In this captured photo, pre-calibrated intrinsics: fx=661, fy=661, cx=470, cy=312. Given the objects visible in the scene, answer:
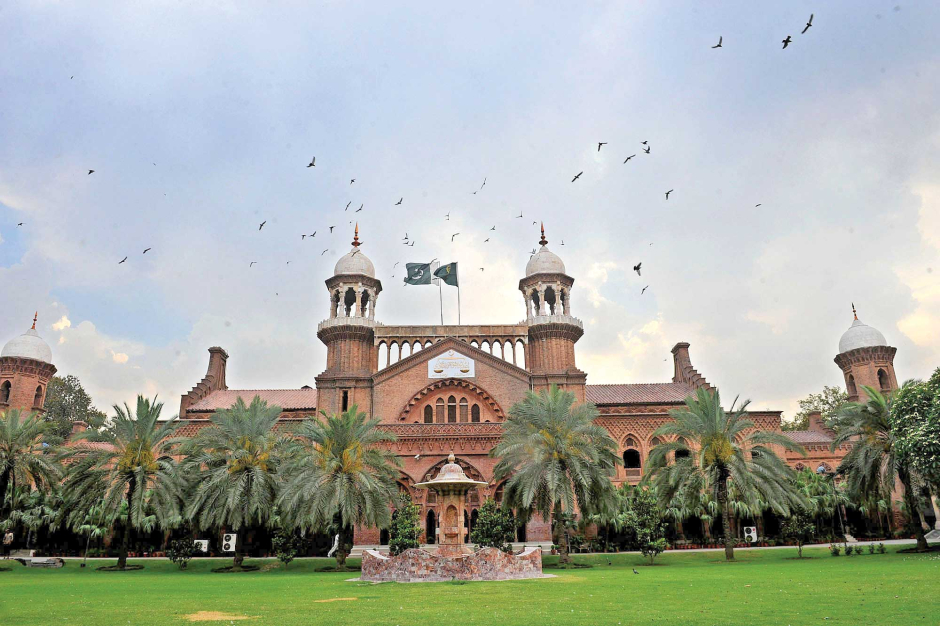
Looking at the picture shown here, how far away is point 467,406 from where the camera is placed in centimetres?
4475

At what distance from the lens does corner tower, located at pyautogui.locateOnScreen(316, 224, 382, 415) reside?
4419 cm

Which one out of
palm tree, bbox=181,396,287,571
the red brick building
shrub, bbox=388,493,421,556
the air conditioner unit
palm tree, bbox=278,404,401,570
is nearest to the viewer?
palm tree, bbox=278,404,401,570

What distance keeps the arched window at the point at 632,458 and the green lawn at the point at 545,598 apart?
63.2 feet

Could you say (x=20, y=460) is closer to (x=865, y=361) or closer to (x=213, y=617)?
(x=213, y=617)

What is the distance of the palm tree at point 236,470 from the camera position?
98.9ft

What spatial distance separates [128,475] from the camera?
31484 millimetres

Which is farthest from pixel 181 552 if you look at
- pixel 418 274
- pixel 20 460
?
pixel 418 274

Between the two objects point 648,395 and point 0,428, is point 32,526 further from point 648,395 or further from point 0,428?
point 648,395

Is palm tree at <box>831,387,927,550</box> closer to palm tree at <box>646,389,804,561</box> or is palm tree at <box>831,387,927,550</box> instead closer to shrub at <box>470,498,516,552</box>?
palm tree at <box>646,389,804,561</box>

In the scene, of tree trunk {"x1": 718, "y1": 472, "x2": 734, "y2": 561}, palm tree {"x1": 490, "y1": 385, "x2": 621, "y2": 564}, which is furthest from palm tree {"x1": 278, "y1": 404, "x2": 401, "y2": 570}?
tree trunk {"x1": 718, "y1": 472, "x2": 734, "y2": 561}

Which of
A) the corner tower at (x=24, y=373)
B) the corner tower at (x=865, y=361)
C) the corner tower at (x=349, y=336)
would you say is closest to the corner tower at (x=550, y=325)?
the corner tower at (x=349, y=336)

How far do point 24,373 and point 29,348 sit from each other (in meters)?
2.19

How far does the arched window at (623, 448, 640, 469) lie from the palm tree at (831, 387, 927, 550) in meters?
16.5

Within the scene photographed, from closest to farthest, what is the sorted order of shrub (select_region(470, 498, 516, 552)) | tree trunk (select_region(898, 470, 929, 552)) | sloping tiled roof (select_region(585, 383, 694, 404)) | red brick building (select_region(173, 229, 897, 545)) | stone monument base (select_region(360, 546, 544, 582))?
stone monument base (select_region(360, 546, 544, 582)) < tree trunk (select_region(898, 470, 929, 552)) < shrub (select_region(470, 498, 516, 552)) < red brick building (select_region(173, 229, 897, 545)) < sloping tiled roof (select_region(585, 383, 694, 404))
